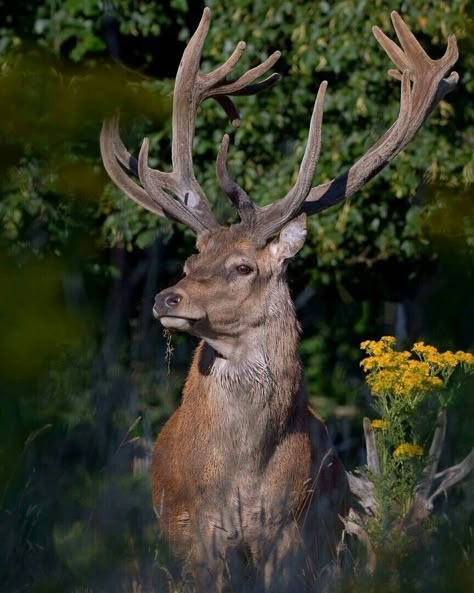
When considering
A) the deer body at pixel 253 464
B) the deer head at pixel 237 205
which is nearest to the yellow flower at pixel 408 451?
the deer body at pixel 253 464

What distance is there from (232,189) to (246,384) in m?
0.76

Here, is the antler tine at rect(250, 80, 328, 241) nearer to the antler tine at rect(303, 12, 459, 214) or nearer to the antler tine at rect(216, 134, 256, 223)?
the antler tine at rect(216, 134, 256, 223)

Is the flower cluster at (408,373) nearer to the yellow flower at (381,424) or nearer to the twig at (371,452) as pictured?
the yellow flower at (381,424)

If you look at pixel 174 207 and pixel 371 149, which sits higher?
pixel 371 149

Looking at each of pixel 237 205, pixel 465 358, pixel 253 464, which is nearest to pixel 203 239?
pixel 237 205

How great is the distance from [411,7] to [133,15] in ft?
5.52

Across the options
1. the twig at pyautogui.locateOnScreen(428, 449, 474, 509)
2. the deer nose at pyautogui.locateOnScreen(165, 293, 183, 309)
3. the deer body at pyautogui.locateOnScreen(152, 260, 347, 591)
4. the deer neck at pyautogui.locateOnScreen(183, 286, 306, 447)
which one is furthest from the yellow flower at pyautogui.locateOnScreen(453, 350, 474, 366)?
the twig at pyautogui.locateOnScreen(428, 449, 474, 509)

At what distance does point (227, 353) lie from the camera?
4.47m

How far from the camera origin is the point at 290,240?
185 inches

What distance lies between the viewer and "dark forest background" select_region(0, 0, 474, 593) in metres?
1.35

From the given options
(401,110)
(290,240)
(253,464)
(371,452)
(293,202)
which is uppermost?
(401,110)

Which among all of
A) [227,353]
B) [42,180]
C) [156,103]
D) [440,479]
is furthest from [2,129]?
[440,479]

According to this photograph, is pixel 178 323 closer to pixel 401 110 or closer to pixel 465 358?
pixel 465 358

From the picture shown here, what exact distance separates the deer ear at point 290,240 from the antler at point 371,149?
33mm
